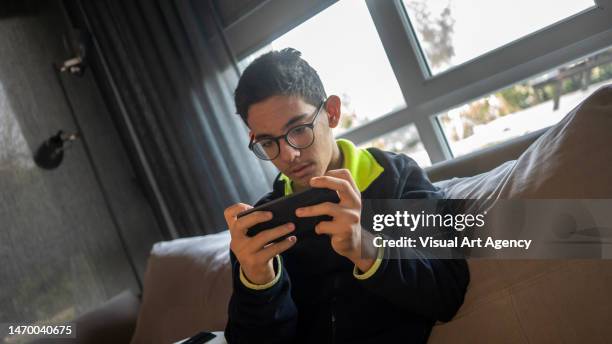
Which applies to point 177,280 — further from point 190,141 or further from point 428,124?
point 428,124

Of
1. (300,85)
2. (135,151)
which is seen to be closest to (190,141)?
(135,151)

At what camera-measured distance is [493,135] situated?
5.89ft

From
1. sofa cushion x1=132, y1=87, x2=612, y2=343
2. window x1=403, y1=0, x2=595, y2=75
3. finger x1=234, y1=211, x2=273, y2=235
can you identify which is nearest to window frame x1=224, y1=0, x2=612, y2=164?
window x1=403, y1=0, x2=595, y2=75

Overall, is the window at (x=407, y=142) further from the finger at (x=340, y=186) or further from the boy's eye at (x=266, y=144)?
the finger at (x=340, y=186)

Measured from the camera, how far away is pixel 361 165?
3.73 ft

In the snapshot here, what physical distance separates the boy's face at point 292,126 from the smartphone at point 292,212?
0.17m

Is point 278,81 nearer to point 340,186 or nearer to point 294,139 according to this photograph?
point 294,139

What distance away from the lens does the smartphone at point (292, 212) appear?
2.81ft

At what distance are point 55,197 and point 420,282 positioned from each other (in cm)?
200

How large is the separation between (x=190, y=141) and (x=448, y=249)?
144 centimetres

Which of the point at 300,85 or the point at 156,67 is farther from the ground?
the point at 156,67

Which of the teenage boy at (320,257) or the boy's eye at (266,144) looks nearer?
the teenage boy at (320,257)

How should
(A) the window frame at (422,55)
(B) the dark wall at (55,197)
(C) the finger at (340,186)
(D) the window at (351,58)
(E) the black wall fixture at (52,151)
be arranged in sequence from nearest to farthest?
1. (C) the finger at (340,186)
2. (A) the window frame at (422,55)
3. (D) the window at (351,58)
4. (B) the dark wall at (55,197)
5. (E) the black wall fixture at (52,151)

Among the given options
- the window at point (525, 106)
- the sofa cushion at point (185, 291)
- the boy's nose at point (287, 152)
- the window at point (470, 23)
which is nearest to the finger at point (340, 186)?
the boy's nose at point (287, 152)
